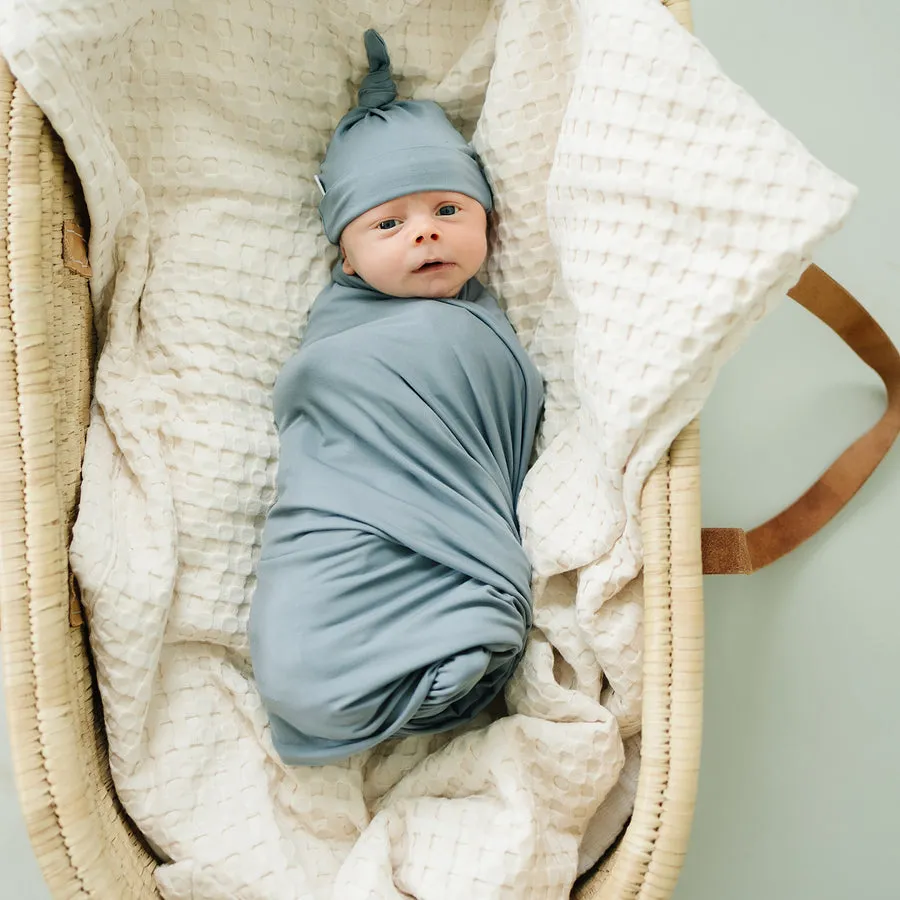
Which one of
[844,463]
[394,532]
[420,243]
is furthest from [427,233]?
[844,463]

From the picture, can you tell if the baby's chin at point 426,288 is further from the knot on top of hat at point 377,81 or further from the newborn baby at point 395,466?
the knot on top of hat at point 377,81

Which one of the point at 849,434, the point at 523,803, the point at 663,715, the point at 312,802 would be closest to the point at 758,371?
the point at 849,434

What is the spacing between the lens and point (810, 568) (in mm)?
1273

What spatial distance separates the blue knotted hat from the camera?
107cm

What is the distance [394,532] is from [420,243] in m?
0.34

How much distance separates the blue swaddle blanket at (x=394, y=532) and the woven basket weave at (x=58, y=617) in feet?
0.59

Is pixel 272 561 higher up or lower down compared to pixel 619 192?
lower down

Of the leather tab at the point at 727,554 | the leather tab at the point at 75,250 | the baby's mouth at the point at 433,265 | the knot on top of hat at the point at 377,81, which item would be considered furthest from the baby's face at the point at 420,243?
the leather tab at the point at 727,554

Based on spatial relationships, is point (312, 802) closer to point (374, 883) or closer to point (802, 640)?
point (374, 883)

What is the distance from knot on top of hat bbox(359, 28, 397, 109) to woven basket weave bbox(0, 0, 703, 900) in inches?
14.6

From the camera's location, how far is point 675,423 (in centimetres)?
90

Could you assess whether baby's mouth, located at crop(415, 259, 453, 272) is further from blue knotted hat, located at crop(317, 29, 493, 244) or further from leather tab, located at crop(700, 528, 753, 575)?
leather tab, located at crop(700, 528, 753, 575)

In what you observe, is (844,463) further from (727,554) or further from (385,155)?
(385,155)

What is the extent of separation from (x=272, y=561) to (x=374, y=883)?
1.14ft
